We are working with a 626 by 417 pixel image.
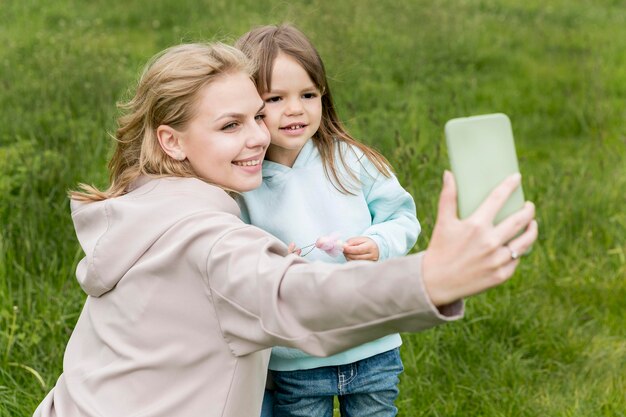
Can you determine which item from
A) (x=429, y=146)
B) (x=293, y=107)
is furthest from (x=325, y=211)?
(x=429, y=146)

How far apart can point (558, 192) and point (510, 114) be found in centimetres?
202

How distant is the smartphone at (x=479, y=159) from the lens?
163 cm

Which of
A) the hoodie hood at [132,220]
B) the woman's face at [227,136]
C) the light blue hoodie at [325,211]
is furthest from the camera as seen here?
the light blue hoodie at [325,211]

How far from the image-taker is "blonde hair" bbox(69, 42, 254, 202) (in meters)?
2.32

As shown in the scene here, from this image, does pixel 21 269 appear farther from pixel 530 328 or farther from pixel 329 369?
pixel 530 328

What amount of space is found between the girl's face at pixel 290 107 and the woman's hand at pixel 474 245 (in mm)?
1064

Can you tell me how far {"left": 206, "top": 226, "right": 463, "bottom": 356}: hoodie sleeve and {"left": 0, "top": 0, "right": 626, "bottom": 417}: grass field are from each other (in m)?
1.30

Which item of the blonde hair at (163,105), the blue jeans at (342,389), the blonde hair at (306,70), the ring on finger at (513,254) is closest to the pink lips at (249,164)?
the blonde hair at (163,105)

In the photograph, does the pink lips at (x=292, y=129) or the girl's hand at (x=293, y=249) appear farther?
the pink lips at (x=292, y=129)

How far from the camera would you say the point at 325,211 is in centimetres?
261

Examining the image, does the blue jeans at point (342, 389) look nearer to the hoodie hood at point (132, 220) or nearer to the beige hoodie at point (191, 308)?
the beige hoodie at point (191, 308)

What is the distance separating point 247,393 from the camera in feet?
7.08

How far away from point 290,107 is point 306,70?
0.43 feet

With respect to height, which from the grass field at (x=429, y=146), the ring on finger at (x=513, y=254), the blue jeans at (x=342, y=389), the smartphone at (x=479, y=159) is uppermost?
the smartphone at (x=479, y=159)
